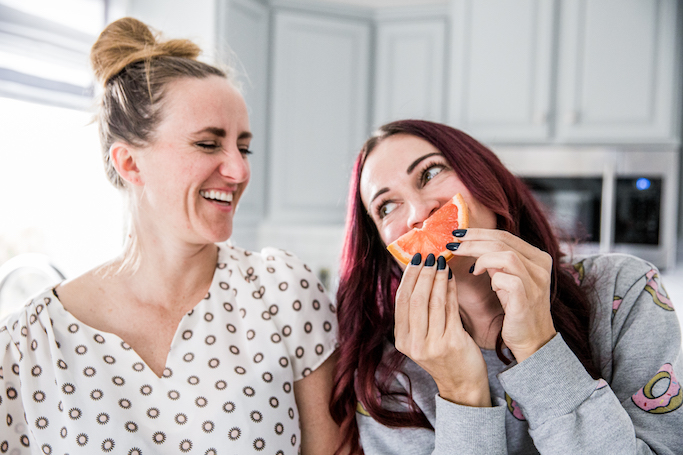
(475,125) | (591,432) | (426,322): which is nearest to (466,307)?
(426,322)

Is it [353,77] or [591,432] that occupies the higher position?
[353,77]

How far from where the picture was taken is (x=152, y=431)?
115cm

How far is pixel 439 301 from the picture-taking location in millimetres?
978

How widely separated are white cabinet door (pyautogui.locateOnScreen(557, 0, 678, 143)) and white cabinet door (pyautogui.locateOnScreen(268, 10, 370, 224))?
126cm

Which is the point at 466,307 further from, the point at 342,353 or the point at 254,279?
the point at 254,279

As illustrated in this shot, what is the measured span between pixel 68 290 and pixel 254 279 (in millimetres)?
466

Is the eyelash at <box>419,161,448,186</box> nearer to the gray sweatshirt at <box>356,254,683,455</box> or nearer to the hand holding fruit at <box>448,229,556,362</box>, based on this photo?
the hand holding fruit at <box>448,229,556,362</box>

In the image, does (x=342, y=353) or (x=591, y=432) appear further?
(x=342, y=353)

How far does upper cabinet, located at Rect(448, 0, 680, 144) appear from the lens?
2.83 metres

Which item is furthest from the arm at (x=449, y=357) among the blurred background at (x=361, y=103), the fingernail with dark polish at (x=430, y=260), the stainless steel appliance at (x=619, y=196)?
the stainless steel appliance at (x=619, y=196)

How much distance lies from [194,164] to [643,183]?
2.54 meters

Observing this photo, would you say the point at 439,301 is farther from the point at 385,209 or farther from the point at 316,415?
the point at 316,415

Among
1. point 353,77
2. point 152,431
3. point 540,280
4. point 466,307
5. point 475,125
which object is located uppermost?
point 353,77

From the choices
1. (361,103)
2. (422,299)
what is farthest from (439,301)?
(361,103)
